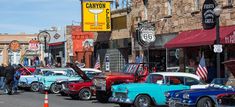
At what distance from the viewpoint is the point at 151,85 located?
1777cm

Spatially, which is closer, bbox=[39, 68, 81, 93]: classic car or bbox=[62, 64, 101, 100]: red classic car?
bbox=[62, 64, 101, 100]: red classic car

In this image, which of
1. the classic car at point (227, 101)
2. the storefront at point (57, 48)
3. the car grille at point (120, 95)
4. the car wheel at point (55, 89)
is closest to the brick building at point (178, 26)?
the car wheel at point (55, 89)

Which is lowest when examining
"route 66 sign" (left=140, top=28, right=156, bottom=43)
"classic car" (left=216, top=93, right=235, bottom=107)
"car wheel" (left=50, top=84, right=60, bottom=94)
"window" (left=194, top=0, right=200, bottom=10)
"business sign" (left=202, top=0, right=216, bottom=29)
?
"car wheel" (left=50, top=84, right=60, bottom=94)

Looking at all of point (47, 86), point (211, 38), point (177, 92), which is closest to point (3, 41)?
point (47, 86)

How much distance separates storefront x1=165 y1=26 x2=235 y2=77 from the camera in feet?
76.5

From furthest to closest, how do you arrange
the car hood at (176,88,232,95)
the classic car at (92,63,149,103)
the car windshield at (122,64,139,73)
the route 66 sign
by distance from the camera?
the route 66 sign, the car windshield at (122,64,139,73), the classic car at (92,63,149,103), the car hood at (176,88,232,95)

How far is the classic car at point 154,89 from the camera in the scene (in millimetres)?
17547

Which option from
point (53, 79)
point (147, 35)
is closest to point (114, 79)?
point (53, 79)

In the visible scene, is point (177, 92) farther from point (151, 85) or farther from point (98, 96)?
point (98, 96)

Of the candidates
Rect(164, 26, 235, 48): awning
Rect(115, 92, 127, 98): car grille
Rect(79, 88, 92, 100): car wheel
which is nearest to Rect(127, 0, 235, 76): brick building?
Rect(164, 26, 235, 48): awning

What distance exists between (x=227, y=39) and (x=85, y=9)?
15.3 meters

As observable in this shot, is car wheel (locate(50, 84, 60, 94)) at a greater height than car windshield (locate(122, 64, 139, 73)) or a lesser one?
lesser

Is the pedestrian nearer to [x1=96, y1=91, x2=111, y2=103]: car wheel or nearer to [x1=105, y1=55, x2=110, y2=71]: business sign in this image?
[x1=96, y1=91, x2=111, y2=103]: car wheel

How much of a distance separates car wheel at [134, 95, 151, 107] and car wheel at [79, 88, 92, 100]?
5.51m
